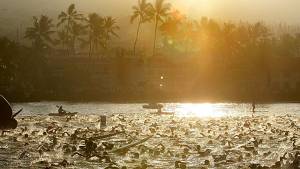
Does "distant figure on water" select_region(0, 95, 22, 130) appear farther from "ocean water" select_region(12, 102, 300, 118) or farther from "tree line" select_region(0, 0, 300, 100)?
"tree line" select_region(0, 0, 300, 100)

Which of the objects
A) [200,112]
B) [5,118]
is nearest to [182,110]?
[200,112]

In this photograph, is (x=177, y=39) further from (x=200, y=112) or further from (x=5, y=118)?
(x=5, y=118)

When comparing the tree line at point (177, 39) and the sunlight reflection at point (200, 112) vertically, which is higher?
the tree line at point (177, 39)

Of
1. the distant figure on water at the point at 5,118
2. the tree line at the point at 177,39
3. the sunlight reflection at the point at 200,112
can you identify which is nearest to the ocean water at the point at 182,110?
the sunlight reflection at the point at 200,112

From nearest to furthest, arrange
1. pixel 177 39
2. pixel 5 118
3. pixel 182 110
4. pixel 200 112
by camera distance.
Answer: pixel 5 118 < pixel 200 112 < pixel 182 110 < pixel 177 39

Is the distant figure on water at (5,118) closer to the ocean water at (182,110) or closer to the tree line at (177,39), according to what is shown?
the ocean water at (182,110)

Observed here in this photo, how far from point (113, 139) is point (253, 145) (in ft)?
20.6

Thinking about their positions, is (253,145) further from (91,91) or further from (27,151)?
(91,91)

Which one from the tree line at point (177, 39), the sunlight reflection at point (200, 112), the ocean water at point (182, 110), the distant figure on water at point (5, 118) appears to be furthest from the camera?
the tree line at point (177, 39)

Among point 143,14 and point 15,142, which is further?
point 143,14

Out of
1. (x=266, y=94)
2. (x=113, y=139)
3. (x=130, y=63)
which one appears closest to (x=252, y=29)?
(x=266, y=94)

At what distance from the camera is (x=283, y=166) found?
1695 cm

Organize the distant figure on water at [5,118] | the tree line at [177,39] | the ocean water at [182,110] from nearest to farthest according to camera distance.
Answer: the distant figure on water at [5,118] → the ocean water at [182,110] → the tree line at [177,39]

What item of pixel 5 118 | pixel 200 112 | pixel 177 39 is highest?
pixel 177 39
